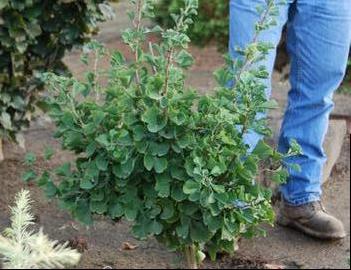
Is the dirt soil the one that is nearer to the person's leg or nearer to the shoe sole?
the shoe sole

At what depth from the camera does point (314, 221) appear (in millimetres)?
3457

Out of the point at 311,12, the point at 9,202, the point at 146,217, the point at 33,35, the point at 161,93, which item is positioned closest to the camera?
the point at 161,93

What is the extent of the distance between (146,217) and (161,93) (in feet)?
1.28

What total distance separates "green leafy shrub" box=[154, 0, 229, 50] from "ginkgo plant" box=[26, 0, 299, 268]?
16.9 feet

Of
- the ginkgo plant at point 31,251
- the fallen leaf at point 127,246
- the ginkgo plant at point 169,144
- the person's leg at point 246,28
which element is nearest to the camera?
the ginkgo plant at point 31,251

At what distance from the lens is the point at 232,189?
2336 mm

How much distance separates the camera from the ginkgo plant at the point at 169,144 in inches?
Answer: 88.8

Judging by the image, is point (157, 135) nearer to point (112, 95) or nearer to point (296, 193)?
point (112, 95)

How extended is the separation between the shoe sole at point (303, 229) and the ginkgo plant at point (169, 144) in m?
1.01

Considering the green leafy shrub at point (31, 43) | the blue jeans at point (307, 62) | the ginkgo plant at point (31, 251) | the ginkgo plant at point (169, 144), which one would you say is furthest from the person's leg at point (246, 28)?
the ginkgo plant at point (31, 251)

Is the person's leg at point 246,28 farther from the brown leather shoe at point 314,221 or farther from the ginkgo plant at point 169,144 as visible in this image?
the brown leather shoe at point 314,221

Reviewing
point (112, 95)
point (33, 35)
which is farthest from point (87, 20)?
point (112, 95)

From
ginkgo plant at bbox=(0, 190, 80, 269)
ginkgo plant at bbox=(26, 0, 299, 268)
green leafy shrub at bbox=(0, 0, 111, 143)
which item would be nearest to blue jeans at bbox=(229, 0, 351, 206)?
ginkgo plant at bbox=(26, 0, 299, 268)

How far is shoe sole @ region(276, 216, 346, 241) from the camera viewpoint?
11.3ft
